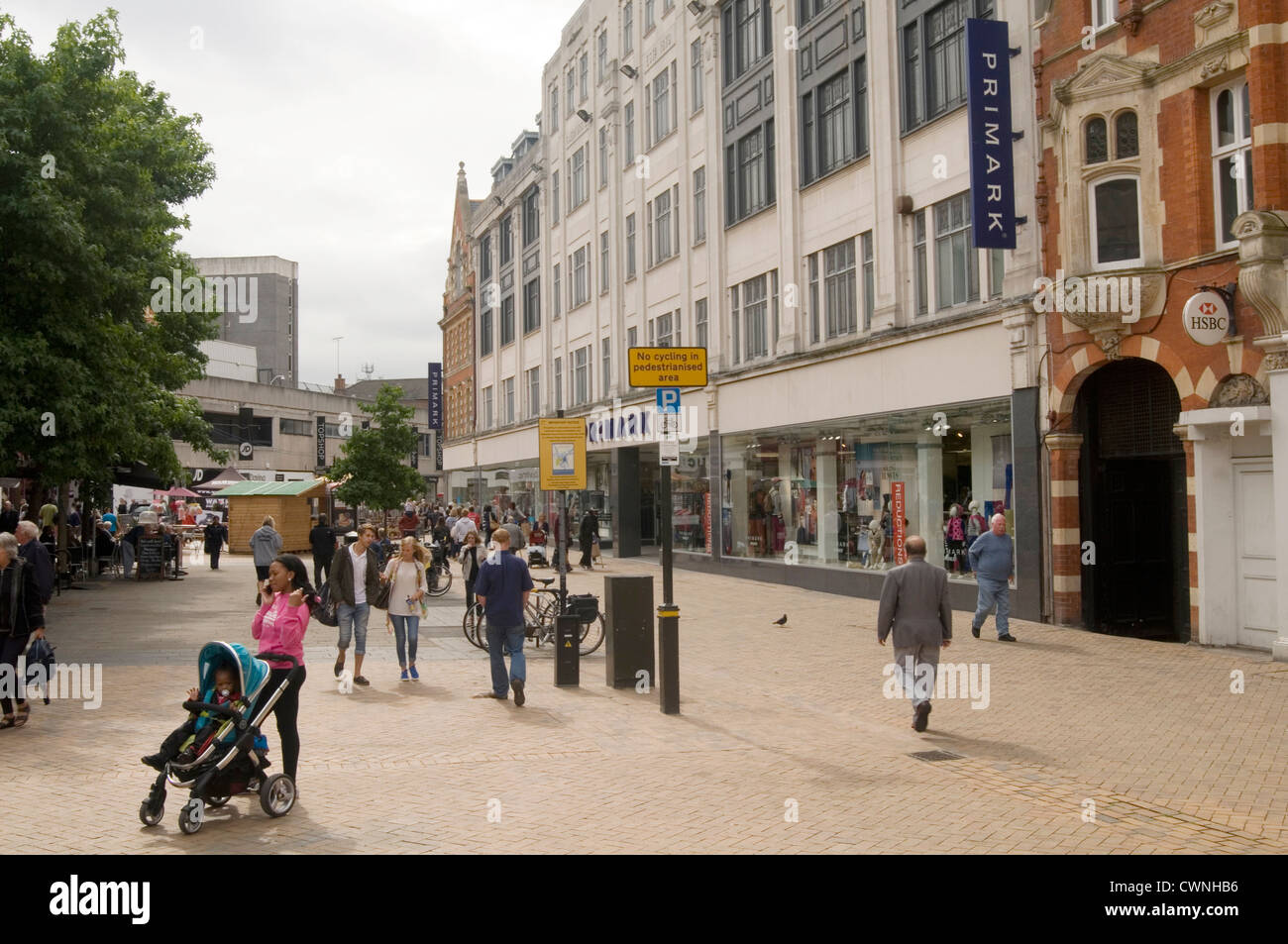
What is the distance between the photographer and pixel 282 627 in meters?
7.84

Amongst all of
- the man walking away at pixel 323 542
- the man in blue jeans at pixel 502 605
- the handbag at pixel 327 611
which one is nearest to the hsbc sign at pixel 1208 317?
the man in blue jeans at pixel 502 605

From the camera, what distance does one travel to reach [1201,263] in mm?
14469

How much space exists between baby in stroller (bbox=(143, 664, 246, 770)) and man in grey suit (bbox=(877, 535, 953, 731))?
5435mm

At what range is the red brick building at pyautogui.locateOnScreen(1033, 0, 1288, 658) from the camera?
44.2 feet

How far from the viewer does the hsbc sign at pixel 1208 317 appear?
13953mm

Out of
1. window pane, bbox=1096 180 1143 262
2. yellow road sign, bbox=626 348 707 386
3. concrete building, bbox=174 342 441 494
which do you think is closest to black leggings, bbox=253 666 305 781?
yellow road sign, bbox=626 348 707 386

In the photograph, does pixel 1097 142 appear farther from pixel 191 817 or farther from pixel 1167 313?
pixel 191 817

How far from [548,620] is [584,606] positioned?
116 centimetres

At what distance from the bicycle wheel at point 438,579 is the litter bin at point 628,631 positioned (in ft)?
38.3

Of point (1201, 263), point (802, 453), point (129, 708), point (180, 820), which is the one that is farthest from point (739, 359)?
point (180, 820)

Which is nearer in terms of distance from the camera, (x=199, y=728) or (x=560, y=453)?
(x=199, y=728)

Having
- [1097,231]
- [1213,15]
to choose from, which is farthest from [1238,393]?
[1213,15]

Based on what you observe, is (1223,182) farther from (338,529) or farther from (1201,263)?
(338,529)

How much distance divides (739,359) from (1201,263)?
47.7 feet
